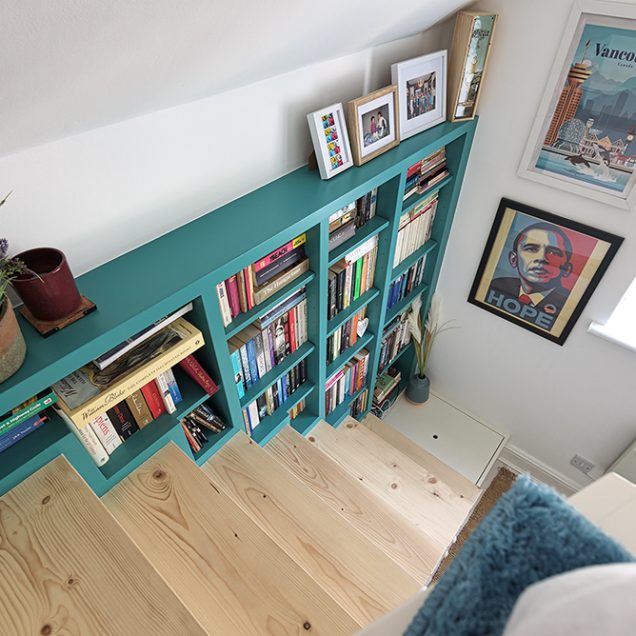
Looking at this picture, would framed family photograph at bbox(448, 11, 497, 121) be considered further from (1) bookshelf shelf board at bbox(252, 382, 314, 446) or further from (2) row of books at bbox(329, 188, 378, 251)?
(1) bookshelf shelf board at bbox(252, 382, 314, 446)

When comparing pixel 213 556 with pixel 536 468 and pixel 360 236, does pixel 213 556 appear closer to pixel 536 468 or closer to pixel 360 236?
pixel 360 236

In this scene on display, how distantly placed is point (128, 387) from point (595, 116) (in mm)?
1831

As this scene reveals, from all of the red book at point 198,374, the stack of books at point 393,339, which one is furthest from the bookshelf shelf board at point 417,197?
the red book at point 198,374

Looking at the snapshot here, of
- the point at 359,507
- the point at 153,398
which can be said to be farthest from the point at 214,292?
the point at 359,507

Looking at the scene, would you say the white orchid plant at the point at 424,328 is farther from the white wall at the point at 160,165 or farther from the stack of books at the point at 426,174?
the white wall at the point at 160,165

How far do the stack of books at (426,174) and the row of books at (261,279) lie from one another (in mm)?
624

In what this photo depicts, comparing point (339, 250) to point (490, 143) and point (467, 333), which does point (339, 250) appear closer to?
point (490, 143)

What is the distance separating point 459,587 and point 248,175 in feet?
4.23

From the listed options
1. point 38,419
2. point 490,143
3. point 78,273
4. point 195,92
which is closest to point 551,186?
point 490,143

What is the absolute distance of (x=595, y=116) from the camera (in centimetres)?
159

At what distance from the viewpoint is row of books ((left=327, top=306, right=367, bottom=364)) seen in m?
1.94

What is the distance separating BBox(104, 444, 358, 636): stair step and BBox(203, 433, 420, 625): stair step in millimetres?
128

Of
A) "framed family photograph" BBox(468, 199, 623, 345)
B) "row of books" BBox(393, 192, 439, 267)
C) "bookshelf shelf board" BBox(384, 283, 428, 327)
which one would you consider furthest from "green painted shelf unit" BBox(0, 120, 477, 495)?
"framed family photograph" BBox(468, 199, 623, 345)

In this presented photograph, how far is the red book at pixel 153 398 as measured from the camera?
4.03 feet
